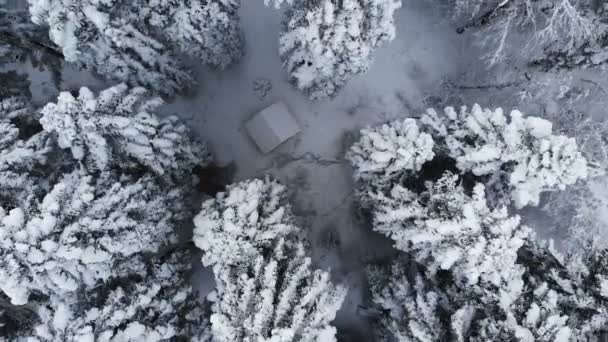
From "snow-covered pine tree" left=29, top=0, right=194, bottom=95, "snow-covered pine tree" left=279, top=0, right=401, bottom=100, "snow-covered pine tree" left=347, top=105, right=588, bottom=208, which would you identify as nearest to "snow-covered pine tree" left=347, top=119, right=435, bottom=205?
"snow-covered pine tree" left=347, top=105, right=588, bottom=208

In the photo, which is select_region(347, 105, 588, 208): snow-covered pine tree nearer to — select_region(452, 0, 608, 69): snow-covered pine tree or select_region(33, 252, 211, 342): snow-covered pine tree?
select_region(452, 0, 608, 69): snow-covered pine tree

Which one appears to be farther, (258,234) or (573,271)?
(573,271)

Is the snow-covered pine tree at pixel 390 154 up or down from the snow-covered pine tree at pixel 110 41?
down

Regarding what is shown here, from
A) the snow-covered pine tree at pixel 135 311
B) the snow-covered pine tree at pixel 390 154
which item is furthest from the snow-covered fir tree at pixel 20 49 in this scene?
the snow-covered pine tree at pixel 390 154

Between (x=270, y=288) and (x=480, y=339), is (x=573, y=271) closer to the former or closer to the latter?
(x=480, y=339)

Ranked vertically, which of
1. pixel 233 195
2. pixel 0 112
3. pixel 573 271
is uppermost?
pixel 0 112

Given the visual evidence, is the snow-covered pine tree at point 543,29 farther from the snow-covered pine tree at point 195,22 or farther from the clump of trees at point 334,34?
the snow-covered pine tree at point 195,22

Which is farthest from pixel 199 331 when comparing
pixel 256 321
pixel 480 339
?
pixel 480 339
